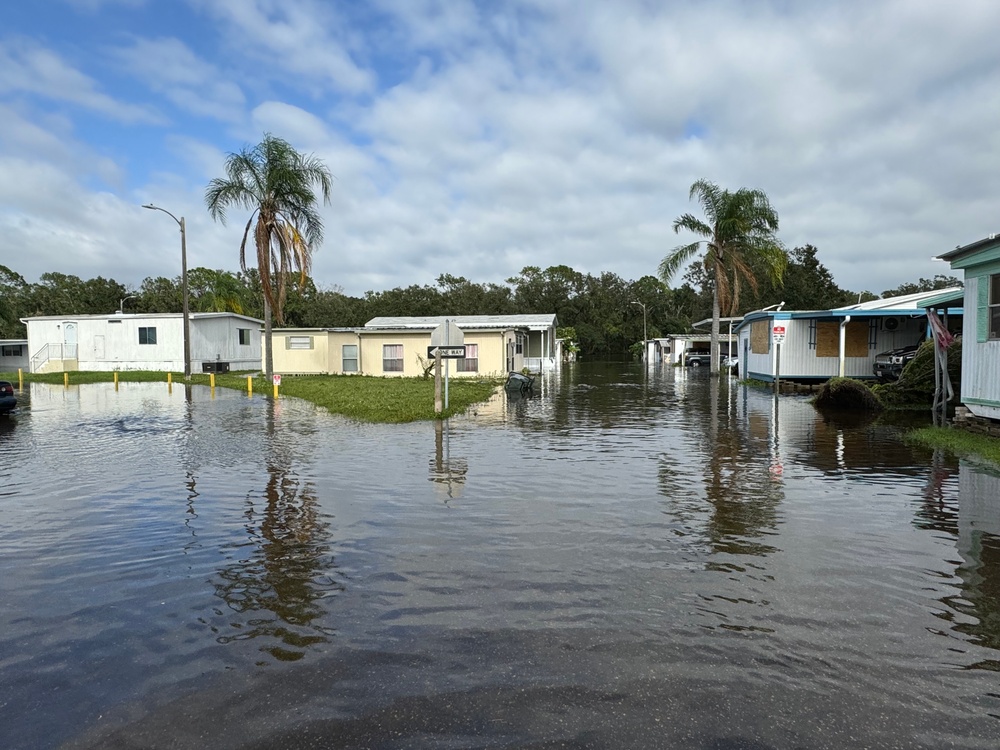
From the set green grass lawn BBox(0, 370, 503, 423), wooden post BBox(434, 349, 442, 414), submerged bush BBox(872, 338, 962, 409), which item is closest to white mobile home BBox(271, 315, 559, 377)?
green grass lawn BBox(0, 370, 503, 423)

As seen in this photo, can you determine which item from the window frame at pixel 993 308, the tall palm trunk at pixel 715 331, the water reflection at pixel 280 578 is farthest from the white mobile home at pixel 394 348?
the water reflection at pixel 280 578

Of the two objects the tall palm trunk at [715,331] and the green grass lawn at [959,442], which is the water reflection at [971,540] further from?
the tall palm trunk at [715,331]

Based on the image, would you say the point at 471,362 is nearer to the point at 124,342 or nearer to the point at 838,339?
the point at 838,339

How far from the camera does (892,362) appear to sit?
2447 cm

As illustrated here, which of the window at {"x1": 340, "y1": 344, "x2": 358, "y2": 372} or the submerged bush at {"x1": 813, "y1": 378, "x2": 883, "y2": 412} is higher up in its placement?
the window at {"x1": 340, "y1": 344, "x2": 358, "y2": 372}

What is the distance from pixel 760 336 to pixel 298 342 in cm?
2467

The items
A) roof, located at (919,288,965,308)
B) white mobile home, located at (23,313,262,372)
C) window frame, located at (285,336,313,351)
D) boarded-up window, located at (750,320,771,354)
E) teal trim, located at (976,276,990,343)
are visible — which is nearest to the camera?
teal trim, located at (976,276,990,343)

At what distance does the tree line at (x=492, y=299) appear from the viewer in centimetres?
7069

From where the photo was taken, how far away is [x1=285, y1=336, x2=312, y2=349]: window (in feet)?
128

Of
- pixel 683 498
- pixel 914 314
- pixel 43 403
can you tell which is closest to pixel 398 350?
pixel 43 403

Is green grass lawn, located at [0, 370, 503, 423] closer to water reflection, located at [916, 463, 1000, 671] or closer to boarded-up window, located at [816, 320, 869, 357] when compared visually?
water reflection, located at [916, 463, 1000, 671]

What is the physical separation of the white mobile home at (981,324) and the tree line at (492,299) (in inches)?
2010

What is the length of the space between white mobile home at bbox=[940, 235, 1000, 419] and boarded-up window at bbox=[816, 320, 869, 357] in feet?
46.8

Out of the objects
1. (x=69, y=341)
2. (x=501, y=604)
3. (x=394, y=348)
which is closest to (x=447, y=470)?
(x=501, y=604)
